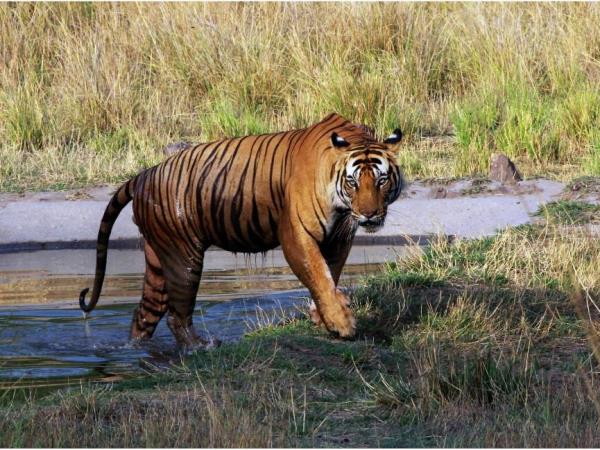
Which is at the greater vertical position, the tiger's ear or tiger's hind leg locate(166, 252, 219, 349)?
the tiger's ear

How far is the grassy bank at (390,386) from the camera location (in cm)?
470

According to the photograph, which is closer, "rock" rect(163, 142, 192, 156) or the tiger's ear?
the tiger's ear

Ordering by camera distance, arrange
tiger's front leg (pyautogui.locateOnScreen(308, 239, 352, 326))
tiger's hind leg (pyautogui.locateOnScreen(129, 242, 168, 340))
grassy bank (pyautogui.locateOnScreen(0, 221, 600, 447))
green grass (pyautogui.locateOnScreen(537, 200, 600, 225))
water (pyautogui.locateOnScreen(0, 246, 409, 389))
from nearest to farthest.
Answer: grassy bank (pyautogui.locateOnScreen(0, 221, 600, 447))
tiger's front leg (pyautogui.locateOnScreen(308, 239, 352, 326))
water (pyautogui.locateOnScreen(0, 246, 409, 389))
tiger's hind leg (pyautogui.locateOnScreen(129, 242, 168, 340))
green grass (pyautogui.locateOnScreen(537, 200, 600, 225))

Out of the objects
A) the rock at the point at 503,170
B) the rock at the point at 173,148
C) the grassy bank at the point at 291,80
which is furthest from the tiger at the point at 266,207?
the rock at the point at 173,148

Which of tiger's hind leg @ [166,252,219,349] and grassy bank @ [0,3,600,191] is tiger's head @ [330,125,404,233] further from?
grassy bank @ [0,3,600,191]

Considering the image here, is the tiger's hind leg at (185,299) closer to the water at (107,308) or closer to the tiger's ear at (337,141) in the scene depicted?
the water at (107,308)

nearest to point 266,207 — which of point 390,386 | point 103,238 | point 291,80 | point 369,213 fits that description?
point 369,213

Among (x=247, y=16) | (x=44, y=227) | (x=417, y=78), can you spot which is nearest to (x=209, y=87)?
(x=247, y=16)

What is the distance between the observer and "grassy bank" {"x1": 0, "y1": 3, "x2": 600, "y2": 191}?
12.5m

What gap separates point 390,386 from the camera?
17.8 feet

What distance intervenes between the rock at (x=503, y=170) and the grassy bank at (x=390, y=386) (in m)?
3.67

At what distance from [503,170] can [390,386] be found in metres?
6.28

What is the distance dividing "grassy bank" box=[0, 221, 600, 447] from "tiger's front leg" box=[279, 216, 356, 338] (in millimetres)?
122

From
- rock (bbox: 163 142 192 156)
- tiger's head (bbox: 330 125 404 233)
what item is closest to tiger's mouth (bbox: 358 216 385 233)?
tiger's head (bbox: 330 125 404 233)
